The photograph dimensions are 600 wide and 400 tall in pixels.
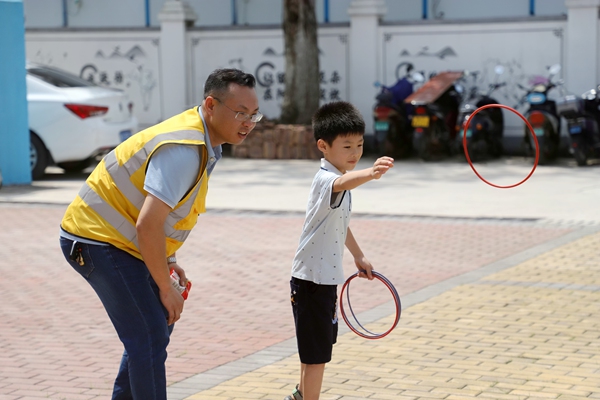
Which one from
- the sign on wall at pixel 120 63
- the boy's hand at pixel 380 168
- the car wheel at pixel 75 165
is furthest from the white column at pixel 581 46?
the boy's hand at pixel 380 168

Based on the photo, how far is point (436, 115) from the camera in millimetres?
16297

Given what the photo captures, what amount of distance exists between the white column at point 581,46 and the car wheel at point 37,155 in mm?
8852

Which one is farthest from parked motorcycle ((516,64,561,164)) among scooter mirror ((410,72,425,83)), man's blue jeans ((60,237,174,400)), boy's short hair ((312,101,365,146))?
man's blue jeans ((60,237,174,400))

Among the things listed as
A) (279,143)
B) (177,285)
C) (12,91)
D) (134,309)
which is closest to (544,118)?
(279,143)

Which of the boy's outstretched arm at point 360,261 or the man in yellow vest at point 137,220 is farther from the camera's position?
the boy's outstretched arm at point 360,261

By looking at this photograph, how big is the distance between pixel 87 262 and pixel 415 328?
3024 mm

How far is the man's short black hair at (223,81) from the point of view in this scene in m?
3.54

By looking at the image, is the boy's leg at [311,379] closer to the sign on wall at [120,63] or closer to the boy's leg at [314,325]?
the boy's leg at [314,325]

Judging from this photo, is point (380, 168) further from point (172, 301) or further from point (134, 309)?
point (134, 309)

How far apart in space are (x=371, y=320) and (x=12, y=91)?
28.7 feet

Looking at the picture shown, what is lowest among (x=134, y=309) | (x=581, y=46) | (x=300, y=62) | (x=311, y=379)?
(x=311, y=379)

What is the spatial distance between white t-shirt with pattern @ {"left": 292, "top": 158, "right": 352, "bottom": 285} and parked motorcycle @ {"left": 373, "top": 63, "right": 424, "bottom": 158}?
12.3m

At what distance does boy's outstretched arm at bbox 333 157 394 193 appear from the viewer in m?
3.76

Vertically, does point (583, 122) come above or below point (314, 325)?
above
